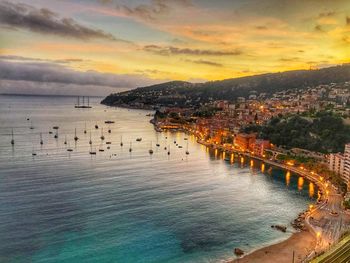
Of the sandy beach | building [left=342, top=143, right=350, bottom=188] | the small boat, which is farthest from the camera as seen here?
building [left=342, top=143, right=350, bottom=188]

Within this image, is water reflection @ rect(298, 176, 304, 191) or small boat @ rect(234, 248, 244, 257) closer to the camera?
small boat @ rect(234, 248, 244, 257)

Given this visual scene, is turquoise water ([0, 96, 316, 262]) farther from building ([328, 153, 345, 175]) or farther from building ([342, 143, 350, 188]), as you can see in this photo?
building ([342, 143, 350, 188])

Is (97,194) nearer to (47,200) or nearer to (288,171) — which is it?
(47,200)

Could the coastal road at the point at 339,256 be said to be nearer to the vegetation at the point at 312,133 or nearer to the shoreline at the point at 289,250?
the shoreline at the point at 289,250

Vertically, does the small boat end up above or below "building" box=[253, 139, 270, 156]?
below

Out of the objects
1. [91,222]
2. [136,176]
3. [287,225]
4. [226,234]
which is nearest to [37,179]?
[136,176]

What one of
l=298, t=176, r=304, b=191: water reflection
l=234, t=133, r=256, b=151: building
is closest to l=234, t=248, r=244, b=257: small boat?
l=298, t=176, r=304, b=191: water reflection

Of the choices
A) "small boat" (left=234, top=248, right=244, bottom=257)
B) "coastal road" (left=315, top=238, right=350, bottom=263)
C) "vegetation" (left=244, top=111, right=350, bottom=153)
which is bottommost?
"small boat" (left=234, top=248, right=244, bottom=257)
